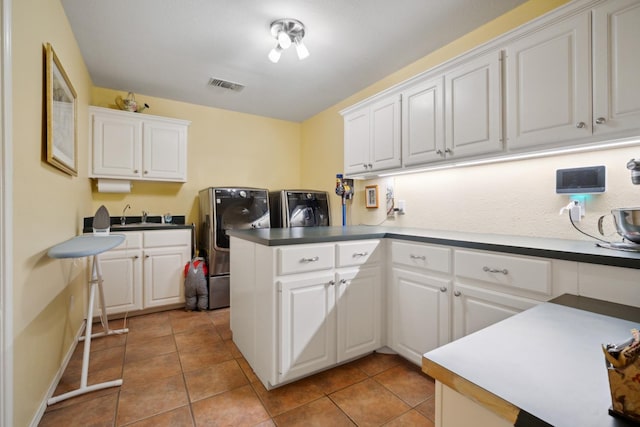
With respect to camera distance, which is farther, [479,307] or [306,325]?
[306,325]

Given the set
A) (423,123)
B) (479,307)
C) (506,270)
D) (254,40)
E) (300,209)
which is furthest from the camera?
(300,209)

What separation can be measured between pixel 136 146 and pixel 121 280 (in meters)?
1.41

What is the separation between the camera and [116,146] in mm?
3027

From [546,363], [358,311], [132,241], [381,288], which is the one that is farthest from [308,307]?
[132,241]

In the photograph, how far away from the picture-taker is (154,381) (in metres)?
1.82

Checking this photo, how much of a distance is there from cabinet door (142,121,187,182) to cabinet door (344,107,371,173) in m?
1.94

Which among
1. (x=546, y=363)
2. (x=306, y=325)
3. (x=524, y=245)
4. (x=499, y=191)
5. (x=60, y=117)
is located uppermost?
(x=60, y=117)

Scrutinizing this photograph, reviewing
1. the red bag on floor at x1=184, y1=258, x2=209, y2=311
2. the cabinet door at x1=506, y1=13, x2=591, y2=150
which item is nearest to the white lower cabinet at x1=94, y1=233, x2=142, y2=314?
the red bag on floor at x1=184, y1=258, x2=209, y2=311

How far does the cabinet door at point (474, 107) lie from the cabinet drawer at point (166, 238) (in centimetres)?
272

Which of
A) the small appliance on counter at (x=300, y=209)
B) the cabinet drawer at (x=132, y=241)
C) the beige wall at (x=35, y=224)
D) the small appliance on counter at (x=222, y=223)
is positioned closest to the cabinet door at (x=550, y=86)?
the small appliance on counter at (x=300, y=209)

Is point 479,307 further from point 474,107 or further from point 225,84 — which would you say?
point 225,84

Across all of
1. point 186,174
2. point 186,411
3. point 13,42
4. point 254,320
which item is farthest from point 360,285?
point 186,174

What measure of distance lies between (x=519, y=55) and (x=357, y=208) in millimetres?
1965

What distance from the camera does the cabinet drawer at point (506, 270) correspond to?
1.33 metres
